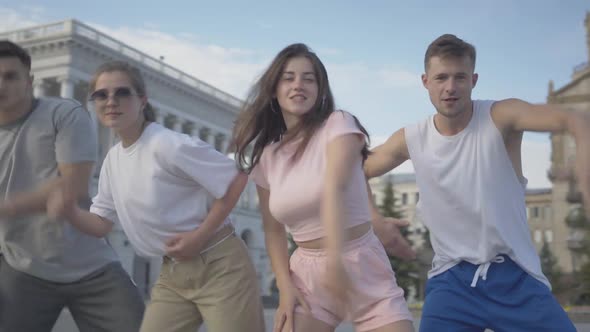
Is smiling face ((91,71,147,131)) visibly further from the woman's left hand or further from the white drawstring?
the white drawstring

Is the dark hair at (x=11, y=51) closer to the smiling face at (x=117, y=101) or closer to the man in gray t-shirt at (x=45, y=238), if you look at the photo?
the man in gray t-shirt at (x=45, y=238)

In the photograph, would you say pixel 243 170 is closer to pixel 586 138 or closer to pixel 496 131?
pixel 496 131

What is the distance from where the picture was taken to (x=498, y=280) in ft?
10.5

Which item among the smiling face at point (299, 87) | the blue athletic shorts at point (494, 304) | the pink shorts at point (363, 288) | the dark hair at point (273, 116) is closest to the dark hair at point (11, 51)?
the dark hair at point (273, 116)

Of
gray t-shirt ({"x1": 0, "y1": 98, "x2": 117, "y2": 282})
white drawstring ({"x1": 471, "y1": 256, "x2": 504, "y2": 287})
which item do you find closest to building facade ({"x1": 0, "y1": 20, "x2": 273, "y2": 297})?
gray t-shirt ({"x1": 0, "y1": 98, "x2": 117, "y2": 282})

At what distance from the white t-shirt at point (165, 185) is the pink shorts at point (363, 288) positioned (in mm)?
690

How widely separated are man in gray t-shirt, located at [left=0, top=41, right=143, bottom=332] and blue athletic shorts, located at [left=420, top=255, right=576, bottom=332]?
57.9 inches

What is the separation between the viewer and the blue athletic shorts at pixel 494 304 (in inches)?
124

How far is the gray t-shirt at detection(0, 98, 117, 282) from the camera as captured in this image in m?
3.54

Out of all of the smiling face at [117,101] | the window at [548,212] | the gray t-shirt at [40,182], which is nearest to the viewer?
the gray t-shirt at [40,182]

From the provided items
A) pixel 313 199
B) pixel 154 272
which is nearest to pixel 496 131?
pixel 313 199

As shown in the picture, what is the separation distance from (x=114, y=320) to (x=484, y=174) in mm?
1907

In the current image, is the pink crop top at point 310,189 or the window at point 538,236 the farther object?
the window at point 538,236

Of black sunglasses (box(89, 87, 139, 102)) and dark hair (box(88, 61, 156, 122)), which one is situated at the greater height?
dark hair (box(88, 61, 156, 122))
